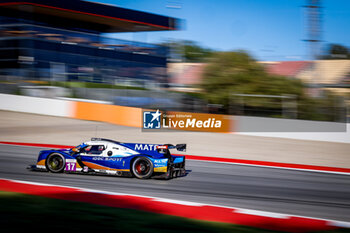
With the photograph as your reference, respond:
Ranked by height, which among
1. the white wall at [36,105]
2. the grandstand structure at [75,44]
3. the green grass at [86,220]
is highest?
the grandstand structure at [75,44]

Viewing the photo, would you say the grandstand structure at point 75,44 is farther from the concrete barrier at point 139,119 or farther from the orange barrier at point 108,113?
the orange barrier at point 108,113

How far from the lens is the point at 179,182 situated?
902 cm

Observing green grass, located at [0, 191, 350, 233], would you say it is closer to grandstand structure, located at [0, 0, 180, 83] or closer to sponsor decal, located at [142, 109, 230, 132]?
sponsor decal, located at [142, 109, 230, 132]

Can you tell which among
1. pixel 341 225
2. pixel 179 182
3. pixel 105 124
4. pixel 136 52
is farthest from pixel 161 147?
pixel 136 52

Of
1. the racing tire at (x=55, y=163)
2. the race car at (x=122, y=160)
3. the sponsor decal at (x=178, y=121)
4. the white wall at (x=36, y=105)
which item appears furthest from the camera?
the white wall at (x=36, y=105)

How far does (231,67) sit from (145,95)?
22.8ft

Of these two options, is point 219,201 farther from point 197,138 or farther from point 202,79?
point 202,79

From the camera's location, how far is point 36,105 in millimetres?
23516

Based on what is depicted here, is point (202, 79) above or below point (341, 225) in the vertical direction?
above

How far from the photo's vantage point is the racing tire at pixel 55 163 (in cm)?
948

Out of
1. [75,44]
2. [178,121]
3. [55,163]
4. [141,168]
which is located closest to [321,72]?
[178,121]

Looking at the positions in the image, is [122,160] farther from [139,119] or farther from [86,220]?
[139,119]

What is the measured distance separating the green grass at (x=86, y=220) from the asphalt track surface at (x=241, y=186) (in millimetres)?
1822

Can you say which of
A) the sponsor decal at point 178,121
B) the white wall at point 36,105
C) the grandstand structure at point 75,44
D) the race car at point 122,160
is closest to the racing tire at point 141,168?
the race car at point 122,160
